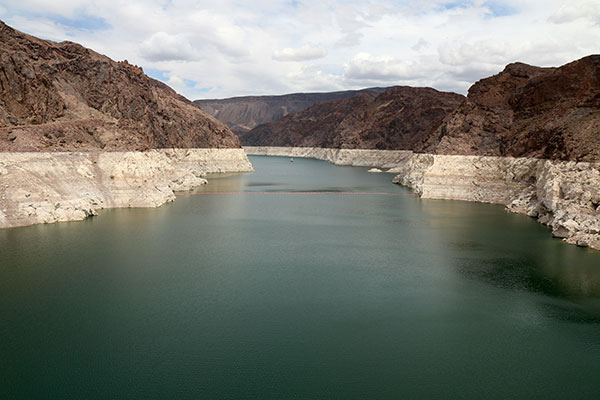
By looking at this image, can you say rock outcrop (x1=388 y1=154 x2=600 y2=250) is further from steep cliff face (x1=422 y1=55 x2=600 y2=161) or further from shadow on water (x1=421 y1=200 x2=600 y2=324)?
shadow on water (x1=421 y1=200 x2=600 y2=324)

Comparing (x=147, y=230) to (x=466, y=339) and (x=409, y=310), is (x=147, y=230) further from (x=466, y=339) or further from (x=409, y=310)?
(x=466, y=339)

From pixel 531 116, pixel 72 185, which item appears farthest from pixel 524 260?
pixel 72 185

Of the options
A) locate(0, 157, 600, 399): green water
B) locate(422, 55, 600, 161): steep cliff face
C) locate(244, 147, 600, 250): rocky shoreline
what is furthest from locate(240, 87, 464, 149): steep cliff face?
locate(0, 157, 600, 399): green water

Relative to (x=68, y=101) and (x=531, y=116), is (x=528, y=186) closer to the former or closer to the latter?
(x=531, y=116)

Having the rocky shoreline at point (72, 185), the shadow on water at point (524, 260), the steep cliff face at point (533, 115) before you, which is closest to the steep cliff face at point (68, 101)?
the rocky shoreline at point (72, 185)

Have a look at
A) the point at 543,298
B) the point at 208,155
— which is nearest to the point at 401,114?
the point at 208,155
